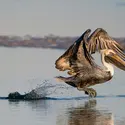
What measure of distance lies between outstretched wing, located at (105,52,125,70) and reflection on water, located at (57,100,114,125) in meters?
0.74

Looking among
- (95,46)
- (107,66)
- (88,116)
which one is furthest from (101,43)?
(88,116)

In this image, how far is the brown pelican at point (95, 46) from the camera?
10.8m

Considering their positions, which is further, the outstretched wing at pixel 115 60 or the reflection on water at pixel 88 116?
the outstretched wing at pixel 115 60

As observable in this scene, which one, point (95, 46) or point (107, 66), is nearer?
point (107, 66)

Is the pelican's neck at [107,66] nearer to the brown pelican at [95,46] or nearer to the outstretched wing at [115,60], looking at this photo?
the outstretched wing at [115,60]

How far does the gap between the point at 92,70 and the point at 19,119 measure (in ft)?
5.46

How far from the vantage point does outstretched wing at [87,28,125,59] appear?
36.6ft

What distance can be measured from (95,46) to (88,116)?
1585 mm

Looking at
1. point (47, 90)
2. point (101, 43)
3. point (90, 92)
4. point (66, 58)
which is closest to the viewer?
point (90, 92)

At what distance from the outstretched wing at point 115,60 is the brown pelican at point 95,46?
72mm

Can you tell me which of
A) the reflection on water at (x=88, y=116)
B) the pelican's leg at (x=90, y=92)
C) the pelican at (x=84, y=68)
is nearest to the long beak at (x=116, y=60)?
the pelican at (x=84, y=68)

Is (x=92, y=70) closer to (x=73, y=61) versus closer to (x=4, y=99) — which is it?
(x=73, y=61)

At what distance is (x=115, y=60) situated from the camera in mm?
11281

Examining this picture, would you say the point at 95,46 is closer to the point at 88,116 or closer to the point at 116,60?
the point at 116,60
